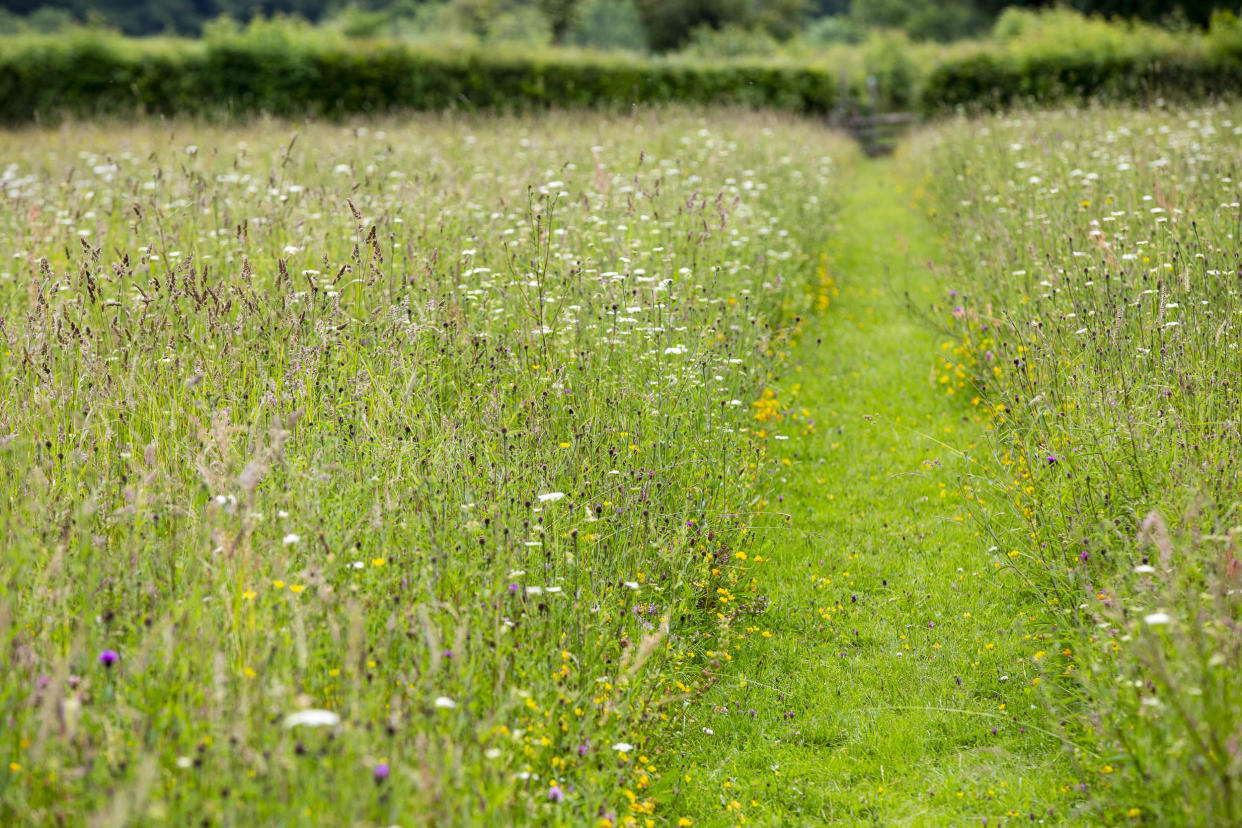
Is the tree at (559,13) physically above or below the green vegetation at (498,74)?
above

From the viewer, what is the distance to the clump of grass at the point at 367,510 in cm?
243

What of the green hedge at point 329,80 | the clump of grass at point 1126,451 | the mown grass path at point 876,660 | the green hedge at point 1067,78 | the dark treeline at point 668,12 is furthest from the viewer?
the dark treeline at point 668,12

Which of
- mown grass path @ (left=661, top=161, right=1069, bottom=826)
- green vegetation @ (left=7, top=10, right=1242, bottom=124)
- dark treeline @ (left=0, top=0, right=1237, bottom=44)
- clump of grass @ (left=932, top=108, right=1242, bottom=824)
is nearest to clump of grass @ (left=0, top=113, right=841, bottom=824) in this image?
mown grass path @ (left=661, top=161, right=1069, bottom=826)

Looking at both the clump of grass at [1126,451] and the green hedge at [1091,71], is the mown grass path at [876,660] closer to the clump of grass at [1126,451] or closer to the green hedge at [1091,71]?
the clump of grass at [1126,451]

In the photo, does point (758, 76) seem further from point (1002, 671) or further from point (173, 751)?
point (173, 751)

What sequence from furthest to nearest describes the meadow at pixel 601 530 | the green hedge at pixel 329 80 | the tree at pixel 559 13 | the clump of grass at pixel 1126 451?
the tree at pixel 559 13
the green hedge at pixel 329 80
the clump of grass at pixel 1126 451
the meadow at pixel 601 530

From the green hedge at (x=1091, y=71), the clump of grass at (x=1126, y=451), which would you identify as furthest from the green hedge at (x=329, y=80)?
the clump of grass at (x=1126, y=451)

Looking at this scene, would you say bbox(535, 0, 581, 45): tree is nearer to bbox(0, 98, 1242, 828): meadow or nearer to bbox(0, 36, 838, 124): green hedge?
bbox(0, 36, 838, 124): green hedge

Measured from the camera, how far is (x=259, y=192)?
8.11 m

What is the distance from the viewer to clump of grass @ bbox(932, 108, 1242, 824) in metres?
2.70

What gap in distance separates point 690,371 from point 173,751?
3180 mm

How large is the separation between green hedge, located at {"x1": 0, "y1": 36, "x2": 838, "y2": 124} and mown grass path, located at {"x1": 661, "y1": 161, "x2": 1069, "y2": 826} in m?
11.6

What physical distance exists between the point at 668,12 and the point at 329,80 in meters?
17.0

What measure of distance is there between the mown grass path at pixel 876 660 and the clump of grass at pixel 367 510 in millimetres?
268
